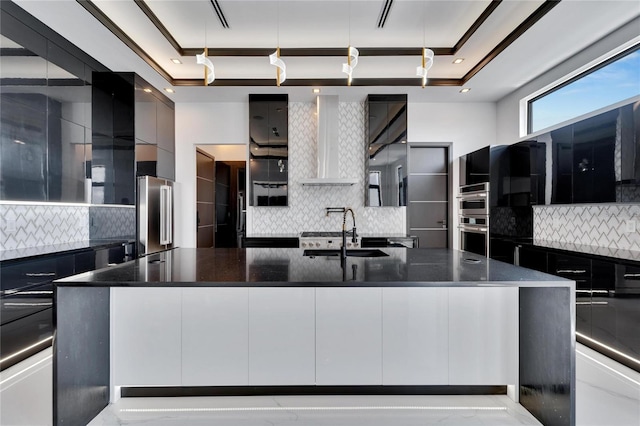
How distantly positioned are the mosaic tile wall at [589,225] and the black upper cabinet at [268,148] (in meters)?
3.42

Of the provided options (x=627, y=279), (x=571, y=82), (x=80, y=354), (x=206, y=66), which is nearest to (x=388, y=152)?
(x=571, y=82)

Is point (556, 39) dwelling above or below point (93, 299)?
above

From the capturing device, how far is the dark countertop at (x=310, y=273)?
148 cm

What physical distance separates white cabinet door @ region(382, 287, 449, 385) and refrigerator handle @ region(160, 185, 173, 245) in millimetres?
3454

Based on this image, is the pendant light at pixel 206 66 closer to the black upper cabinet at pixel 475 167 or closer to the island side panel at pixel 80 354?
the island side panel at pixel 80 354

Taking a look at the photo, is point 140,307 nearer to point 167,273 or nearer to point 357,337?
point 167,273

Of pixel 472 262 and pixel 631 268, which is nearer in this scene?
pixel 472 262

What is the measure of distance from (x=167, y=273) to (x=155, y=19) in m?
2.75

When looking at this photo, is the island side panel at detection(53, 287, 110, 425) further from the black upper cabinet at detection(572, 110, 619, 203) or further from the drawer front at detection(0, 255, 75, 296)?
the black upper cabinet at detection(572, 110, 619, 203)

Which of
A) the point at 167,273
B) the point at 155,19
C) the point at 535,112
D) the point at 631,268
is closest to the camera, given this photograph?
the point at 167,273

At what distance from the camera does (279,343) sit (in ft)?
6.29

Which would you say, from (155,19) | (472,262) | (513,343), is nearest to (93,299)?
(472,262)

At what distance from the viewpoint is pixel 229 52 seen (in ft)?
12.3

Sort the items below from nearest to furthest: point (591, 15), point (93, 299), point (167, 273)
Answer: point (167, 273) < point (93, 299) < point (591, 15)
